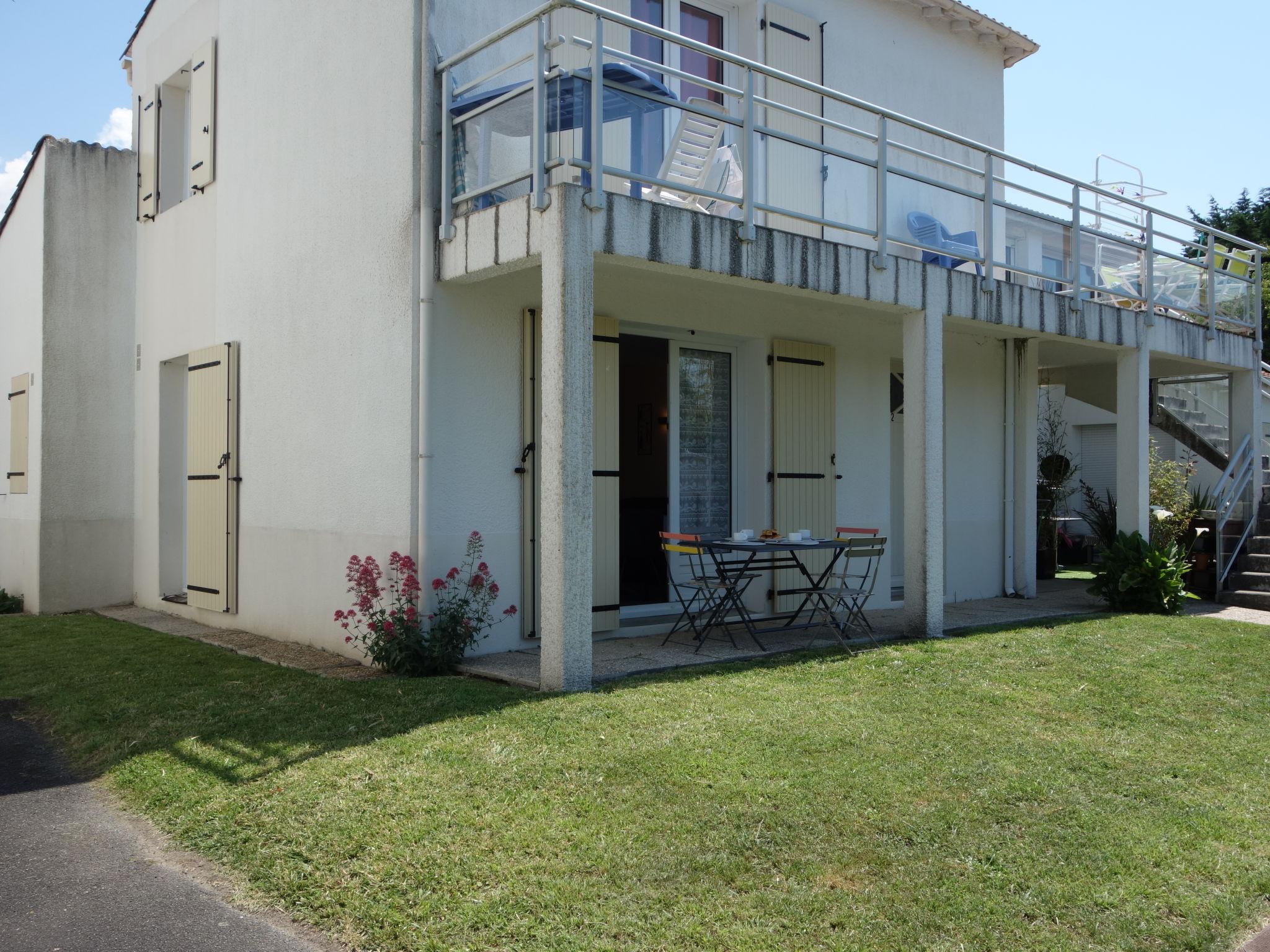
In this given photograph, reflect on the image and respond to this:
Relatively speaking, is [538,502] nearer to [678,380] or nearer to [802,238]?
[678,380]

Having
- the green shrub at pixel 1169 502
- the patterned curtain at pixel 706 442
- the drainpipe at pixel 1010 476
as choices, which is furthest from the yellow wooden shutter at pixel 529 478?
the green shrub at pixel 1169 502

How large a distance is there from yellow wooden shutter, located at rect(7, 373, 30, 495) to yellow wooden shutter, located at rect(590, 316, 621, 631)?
7.17m

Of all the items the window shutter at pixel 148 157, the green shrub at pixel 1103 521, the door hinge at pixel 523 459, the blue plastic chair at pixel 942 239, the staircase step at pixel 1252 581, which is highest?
the window shutter at pixel 148 157

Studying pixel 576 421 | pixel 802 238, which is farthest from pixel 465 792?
pixel 802 238

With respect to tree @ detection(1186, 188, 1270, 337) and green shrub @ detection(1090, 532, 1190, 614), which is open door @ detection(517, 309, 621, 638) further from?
tree @ detection(1186, 188, 1270, 337)

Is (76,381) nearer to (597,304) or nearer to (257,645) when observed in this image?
(257,645)

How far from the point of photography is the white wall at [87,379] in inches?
442

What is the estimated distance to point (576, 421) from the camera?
237 inches

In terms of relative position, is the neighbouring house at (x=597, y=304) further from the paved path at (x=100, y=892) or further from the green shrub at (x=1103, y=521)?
the paved path at (x=100, y=892)

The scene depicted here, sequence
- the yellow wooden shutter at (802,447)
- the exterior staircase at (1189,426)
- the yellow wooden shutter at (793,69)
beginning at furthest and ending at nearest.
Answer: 1. the exterior staircase at (1189,426)
2. the yellow wooden shutter at (793,69)
3. the yellow wooden shutter at (802,447)

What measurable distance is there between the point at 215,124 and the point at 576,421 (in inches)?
237

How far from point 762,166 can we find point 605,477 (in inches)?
107

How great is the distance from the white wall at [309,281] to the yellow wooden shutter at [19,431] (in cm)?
233

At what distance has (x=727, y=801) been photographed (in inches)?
171
